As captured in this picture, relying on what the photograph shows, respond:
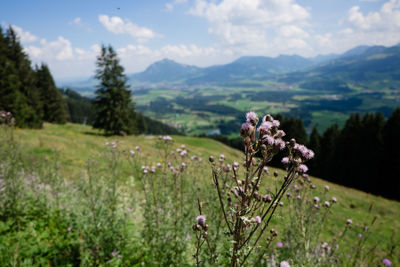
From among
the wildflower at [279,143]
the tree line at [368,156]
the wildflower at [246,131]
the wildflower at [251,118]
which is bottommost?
the tree line at [368,156]

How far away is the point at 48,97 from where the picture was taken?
5203 cm

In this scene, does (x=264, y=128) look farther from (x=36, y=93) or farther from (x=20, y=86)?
(x=36, y=93)

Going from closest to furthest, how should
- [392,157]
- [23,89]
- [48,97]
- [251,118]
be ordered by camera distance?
[251,118]
[392,157]
[23,89]
[48,97]

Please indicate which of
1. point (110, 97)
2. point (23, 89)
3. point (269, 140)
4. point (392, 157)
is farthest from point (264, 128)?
point (23, 89)

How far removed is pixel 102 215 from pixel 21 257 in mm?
1700

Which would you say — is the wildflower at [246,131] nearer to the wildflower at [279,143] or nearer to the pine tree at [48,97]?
the wildflower at [279,143]

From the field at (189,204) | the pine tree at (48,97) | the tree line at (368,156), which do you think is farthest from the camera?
the pine tree at (48,97)

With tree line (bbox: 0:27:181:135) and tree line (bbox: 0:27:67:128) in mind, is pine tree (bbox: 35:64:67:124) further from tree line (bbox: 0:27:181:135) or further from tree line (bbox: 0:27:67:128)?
tree line (bbox: 0:27:181:135)

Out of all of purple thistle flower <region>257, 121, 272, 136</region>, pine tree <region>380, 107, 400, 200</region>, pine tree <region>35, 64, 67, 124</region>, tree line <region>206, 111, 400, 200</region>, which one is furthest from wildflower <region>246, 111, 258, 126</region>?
pine tree <region>35, 64, 67, 124</region>

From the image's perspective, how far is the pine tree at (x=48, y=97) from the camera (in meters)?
51.3

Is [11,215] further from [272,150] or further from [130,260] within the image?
[272,150]

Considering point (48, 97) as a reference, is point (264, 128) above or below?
below

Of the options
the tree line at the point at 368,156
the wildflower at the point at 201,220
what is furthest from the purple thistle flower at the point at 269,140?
the tree line at the point at 368,156

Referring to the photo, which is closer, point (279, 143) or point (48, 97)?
point (279, 143)
